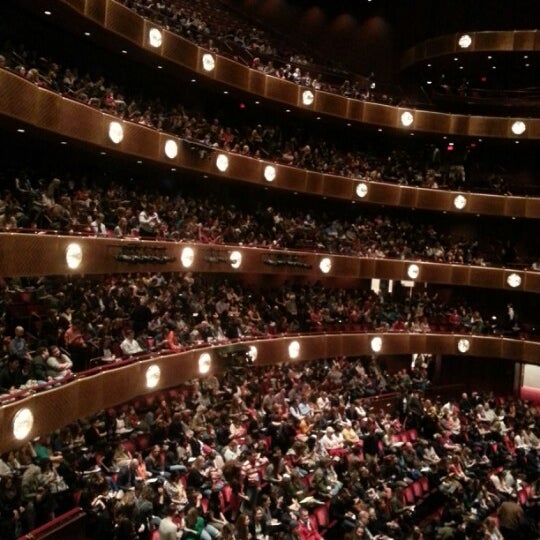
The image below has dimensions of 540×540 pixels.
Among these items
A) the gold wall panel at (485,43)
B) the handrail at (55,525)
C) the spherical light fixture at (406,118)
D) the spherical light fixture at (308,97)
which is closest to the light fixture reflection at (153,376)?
the handrail at (55,525)

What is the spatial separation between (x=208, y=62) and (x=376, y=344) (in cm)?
872

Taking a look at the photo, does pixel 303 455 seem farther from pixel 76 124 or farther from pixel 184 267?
pixel 76 124

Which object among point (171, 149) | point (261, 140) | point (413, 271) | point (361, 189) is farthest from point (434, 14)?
point (171, 149)

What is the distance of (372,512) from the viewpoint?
385 inches

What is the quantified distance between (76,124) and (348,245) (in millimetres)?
9976

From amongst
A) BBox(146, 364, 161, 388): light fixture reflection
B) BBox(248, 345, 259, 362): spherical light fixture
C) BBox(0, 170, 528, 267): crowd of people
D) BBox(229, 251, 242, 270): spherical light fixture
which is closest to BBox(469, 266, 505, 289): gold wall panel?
BBox(0, 170, 528, 267): crowd of people

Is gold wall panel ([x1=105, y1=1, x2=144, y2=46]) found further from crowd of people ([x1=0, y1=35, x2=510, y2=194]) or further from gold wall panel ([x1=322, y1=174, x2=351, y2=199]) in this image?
gold wall panel ([x1=322, y1=174, x2=351, y2=199])

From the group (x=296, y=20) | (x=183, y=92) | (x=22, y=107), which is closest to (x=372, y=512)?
(x=22, y=107)

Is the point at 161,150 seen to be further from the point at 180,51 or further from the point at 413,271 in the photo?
the point at 413,271

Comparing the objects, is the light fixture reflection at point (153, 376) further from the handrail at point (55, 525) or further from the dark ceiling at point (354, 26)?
the dark ceiling at point (354, 26)

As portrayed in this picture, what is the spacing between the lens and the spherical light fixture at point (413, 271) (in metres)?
20.4

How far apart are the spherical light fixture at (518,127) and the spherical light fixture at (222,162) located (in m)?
9.63

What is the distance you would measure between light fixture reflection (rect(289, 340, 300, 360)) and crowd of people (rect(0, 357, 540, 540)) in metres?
0.44

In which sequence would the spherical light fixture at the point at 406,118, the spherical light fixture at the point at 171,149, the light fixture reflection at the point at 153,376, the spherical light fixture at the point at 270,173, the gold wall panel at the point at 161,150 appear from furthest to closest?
the spherical light fixture at the point at 406,118 → the spherical light fixture at the point at 270,173 → the spherical light fixture at the point at 171,149 → the light fixture reflection at the point at 153,376 → the gold wall panel at the point at 161,150
